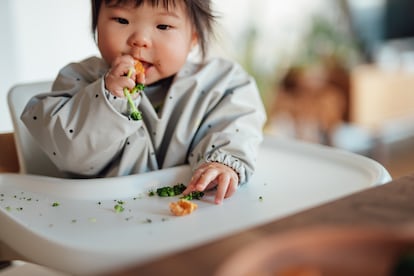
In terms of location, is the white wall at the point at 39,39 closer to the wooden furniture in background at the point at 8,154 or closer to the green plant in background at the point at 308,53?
the wooden furniture in background at the point at 8,154

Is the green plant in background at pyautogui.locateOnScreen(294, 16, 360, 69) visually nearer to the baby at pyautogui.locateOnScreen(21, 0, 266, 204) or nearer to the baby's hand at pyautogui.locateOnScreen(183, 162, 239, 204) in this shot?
the baby at pyautogui.locateOnScreen(21, 0, 266, 204)

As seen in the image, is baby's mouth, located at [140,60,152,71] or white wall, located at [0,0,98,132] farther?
white wall, located at [0,0,98,132]

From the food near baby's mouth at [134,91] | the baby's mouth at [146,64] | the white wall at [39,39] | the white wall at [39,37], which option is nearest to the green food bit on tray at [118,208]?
the food near baby's mouth at [134,91]

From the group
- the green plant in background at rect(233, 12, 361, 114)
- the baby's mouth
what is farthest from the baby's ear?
the green plant in background at rect(233, 12, 361, 114)

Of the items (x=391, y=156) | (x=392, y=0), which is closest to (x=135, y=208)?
(x=391, y=156)

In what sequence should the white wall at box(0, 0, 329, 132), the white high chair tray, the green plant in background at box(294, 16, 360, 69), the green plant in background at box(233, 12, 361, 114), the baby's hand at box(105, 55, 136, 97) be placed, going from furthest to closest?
the green plant in background at box(294, 16, 360, 69)
the green plant in background at box(233, 12, 361, 114)
the white wall at box(0, 0, 329, 132)
the baby's hand at box(105, 55, 136, 97)
the white high chair tray

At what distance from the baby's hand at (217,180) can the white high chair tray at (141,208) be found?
13 millimetres

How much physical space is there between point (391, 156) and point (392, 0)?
38.2 inches

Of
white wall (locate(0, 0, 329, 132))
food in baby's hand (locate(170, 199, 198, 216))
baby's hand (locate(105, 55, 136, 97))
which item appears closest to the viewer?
food in baby's hand (locate(170, 199, 198, 216))

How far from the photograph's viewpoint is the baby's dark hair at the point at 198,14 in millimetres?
880

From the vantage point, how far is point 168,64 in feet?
3.00

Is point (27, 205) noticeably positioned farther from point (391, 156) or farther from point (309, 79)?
point (391, 156)

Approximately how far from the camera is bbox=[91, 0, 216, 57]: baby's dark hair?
2.89 ft

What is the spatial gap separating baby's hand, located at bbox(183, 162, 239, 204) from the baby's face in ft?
0.63
